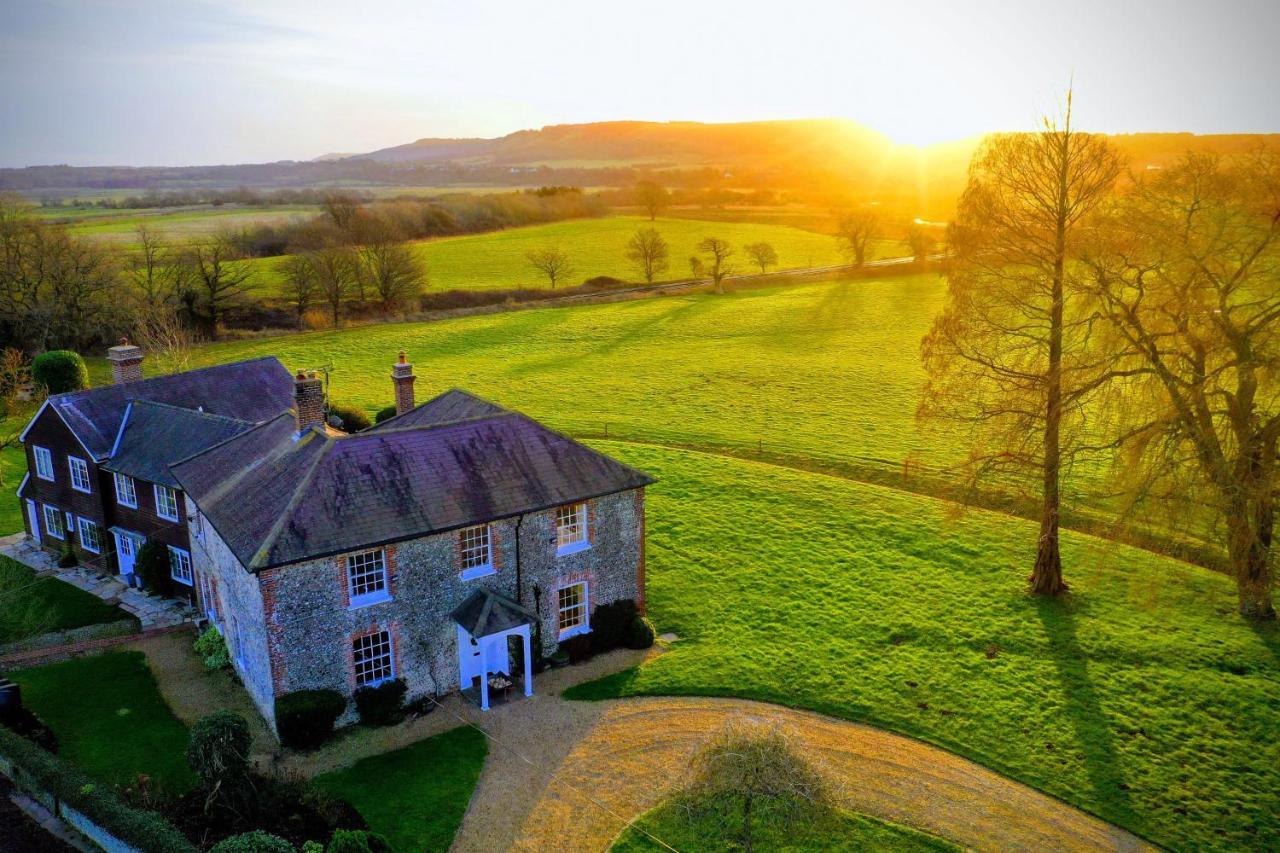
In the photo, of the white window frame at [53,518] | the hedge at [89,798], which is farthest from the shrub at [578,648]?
the white window frame at [53,518]

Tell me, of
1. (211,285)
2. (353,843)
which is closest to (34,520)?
Answer: (353,843)

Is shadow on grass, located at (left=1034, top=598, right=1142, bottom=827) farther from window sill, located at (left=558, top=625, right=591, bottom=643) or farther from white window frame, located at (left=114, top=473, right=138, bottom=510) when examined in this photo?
white window frame, located at (left=114, top=473, right=138, bottom=510)

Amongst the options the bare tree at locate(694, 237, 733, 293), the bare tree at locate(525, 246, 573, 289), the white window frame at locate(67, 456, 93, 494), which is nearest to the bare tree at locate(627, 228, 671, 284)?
the bare tree at locate(694, 237, 733, 293)

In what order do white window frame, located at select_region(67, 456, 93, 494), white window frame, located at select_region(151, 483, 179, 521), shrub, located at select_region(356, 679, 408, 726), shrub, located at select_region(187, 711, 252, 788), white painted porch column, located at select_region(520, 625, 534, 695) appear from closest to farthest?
shrub, located at select_region(187, 711, 252, 788)
shrub, located at select_region(356, 679, 408, 726)
white painted porch column, located at select_region(520, 625, 534, 695)
white window frame, located at select_region(151, 483, 179, 521)
white window frame, located at select_region(67, 456, 93, 494)

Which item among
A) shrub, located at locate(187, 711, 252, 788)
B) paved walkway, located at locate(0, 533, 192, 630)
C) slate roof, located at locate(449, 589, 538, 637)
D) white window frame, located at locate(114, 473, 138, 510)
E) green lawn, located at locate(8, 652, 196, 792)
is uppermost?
white window frame, located at locate(114, 473, 138, 510)

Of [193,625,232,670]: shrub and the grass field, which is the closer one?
[193,625,232,670]: shrub

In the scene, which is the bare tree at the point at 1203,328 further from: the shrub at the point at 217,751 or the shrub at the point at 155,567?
the shrub at the point at 155,567

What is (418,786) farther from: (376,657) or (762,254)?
(762,254)
